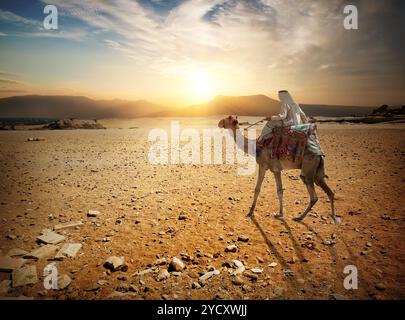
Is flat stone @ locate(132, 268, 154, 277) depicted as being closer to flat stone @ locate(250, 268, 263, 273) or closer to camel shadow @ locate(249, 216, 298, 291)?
flat stone @ locate(250, 268, 263, 273)

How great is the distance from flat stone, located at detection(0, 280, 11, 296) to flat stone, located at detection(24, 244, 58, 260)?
656 mm

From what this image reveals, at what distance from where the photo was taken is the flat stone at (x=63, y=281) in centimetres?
398

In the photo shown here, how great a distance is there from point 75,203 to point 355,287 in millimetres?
7319

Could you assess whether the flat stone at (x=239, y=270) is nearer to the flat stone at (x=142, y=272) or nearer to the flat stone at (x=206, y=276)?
the flat stone at (x=206, y=276)

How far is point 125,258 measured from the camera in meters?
4.76

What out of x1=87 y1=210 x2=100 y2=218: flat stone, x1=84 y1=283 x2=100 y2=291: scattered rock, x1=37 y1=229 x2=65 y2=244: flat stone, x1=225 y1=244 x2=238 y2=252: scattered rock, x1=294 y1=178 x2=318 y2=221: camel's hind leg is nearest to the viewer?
x1=84 y1=283 x2=100 y2=291: scattered rock

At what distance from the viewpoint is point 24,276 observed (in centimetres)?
417

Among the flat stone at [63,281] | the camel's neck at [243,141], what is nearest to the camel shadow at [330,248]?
the camel's neck at [243,141]

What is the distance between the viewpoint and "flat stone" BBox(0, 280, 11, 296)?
3.84m

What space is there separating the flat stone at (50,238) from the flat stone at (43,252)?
0.17 m

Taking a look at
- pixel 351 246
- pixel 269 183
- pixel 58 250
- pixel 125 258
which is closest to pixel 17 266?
pixel 58 250

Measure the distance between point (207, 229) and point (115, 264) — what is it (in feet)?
7.55

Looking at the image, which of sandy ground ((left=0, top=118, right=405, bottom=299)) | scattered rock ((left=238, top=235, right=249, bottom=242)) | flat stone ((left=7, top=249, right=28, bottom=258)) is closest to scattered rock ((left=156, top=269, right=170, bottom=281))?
sandy ground ((left=0, top=118, right=405, bottom=299))
